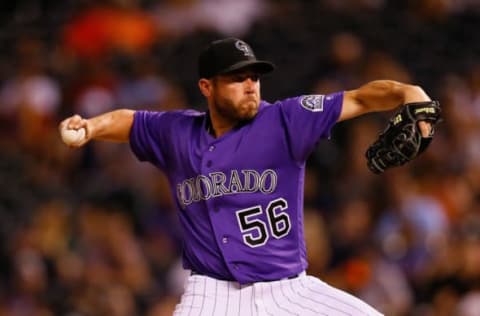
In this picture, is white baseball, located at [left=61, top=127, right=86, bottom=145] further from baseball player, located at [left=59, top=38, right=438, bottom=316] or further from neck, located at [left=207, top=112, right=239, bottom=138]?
neck, located at [left=207, top=112, right=239, bottom=138]

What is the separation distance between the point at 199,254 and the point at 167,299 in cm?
323

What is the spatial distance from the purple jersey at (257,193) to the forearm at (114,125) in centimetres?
43

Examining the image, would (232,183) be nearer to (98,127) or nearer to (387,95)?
(98,127)

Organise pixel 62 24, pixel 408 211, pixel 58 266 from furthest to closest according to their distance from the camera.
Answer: pixel 62 24, pixel 408 211, pixel 58 266

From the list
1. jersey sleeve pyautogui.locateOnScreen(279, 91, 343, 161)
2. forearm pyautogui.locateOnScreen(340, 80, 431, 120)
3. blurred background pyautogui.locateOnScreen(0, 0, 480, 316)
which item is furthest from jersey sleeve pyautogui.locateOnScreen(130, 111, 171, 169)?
blurred background pyautogui.locateOnScreen(0, 0, 480, 316)

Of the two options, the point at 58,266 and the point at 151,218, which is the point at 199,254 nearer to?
the point at 58,266

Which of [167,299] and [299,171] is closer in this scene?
[299,171]

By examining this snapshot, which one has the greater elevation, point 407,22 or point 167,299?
point 407,22

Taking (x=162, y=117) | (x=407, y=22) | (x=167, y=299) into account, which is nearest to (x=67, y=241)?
(x=167, y=299)

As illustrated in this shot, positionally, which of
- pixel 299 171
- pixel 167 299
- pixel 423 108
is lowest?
pixel 167 299

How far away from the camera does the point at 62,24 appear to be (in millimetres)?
10602

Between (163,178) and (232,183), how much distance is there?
4164mm

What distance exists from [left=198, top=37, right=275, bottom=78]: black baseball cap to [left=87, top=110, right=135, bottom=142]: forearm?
49 cm

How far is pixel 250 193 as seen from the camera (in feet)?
16.5
